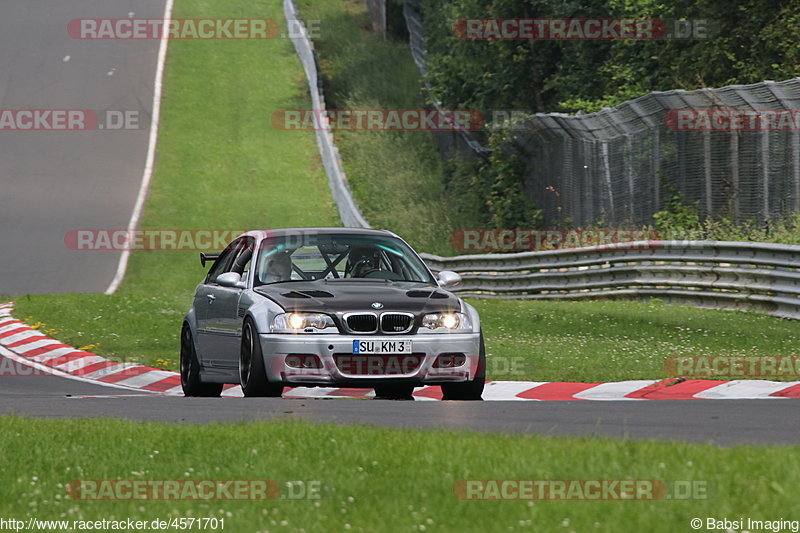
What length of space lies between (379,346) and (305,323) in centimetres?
63

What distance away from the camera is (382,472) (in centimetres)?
678

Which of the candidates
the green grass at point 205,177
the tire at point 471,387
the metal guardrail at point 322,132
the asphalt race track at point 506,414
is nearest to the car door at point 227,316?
the asphalt race track at point 506,414

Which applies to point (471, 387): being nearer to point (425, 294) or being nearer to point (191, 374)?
point (425, 294)

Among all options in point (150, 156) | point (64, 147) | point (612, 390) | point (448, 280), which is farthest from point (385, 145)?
point (448, 280)

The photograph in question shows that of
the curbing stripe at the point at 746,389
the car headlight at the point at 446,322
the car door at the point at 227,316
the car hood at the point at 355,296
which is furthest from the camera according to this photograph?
the curbing stripe at the point at 746,389

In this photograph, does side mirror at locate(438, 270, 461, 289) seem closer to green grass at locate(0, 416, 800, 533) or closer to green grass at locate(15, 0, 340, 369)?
green grass at locate(0, 416, 800, 533)

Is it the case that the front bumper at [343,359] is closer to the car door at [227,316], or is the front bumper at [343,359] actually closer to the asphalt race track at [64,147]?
the car door at [227,316]

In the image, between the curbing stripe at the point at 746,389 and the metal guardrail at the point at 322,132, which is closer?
the curbing stripe at the point at 746,389

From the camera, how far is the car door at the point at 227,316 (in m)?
12.2

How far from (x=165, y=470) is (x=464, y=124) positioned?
33.5 metres

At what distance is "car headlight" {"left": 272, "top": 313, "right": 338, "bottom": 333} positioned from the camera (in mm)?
11164

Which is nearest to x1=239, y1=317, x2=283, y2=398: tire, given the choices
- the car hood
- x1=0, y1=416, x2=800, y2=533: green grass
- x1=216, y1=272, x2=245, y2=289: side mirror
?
the car hood

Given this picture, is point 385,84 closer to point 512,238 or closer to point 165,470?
point 512,238

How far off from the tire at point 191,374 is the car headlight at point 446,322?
2.85m
